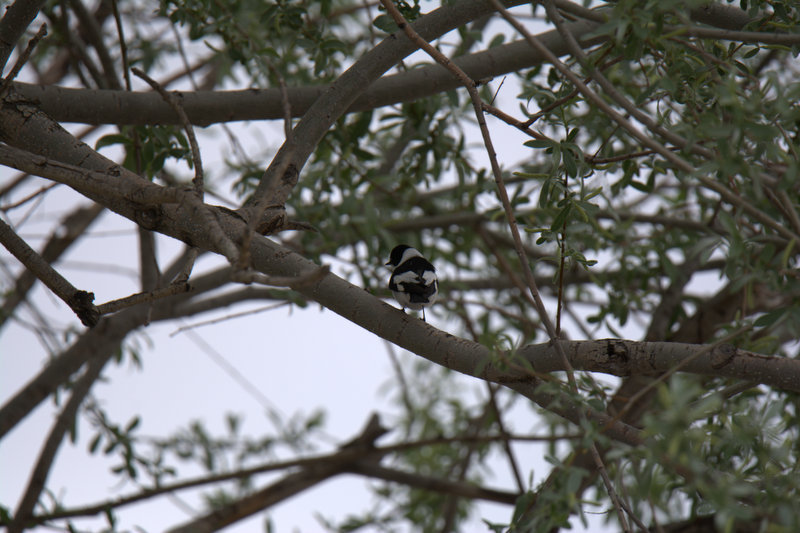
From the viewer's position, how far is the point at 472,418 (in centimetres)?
500

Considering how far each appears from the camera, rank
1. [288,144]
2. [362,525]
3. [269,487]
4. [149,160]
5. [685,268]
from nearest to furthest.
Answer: [288,144] → [149,160] → [685,268] → [269,487] → [362,525]

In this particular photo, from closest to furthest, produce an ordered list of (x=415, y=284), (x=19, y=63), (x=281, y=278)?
(x=281, y=278) → (x=19, y=63) → (x=415, y=284)

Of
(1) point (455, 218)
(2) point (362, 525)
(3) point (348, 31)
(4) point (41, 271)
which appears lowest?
(4) point (41, 271)

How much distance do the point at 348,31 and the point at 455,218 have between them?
78.5 inches

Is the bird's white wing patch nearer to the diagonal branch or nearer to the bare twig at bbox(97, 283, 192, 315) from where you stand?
the bare twig at bbox(97, 283, 192, 315)

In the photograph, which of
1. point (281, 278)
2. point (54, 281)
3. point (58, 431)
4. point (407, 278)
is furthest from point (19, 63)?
point (58, 431)

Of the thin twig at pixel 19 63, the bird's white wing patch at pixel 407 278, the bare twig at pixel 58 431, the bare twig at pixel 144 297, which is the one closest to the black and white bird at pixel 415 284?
the bird's white wing patch at pixel 407 278

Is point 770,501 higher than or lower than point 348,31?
lower

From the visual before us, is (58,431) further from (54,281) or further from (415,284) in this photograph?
(415,284)

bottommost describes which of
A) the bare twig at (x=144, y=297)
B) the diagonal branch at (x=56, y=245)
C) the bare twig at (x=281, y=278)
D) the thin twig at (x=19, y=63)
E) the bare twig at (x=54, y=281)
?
the bare twig at (x=281, y=278)

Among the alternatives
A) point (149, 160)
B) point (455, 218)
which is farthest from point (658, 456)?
point (455, 218)

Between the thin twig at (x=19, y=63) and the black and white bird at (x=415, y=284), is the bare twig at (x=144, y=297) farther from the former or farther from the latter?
the black and white bird at (x=415, y=284)

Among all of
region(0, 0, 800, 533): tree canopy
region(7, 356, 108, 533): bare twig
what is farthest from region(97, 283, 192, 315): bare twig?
region(7, 356, 108, 533): bare twig

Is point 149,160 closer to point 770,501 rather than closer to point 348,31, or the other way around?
point 770,501
